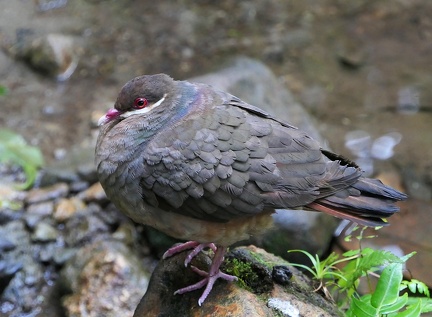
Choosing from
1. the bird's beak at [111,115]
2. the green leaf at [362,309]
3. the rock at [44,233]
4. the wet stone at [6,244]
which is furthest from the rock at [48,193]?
the green leaf at [362,309]

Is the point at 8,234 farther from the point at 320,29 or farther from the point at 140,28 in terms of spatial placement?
the point at 320,29

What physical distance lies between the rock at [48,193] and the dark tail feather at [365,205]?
3.07 meters

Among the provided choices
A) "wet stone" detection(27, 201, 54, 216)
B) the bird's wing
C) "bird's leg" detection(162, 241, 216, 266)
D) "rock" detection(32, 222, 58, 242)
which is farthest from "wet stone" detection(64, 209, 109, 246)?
the bird's wing

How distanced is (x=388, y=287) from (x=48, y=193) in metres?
3.50

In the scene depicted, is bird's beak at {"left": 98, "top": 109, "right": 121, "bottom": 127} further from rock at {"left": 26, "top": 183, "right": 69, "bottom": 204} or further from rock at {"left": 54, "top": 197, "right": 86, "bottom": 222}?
rock at {"left": 26, "top": 183, "right": 69, "bottom": 204}

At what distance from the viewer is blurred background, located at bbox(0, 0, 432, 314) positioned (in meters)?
6.56

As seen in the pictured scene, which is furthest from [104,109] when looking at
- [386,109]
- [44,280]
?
[386,109]

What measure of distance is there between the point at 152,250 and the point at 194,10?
4.74m

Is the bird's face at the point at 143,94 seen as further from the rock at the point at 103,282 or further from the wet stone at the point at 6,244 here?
the wet stone at the point at 6,244

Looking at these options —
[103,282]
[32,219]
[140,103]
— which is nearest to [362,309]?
[140,103]

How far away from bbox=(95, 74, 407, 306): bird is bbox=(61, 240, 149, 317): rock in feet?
4.89

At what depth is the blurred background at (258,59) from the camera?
6562 millimetres

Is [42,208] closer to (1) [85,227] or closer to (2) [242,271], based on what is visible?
(1) [85,227]

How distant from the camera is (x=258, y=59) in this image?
7.97m
